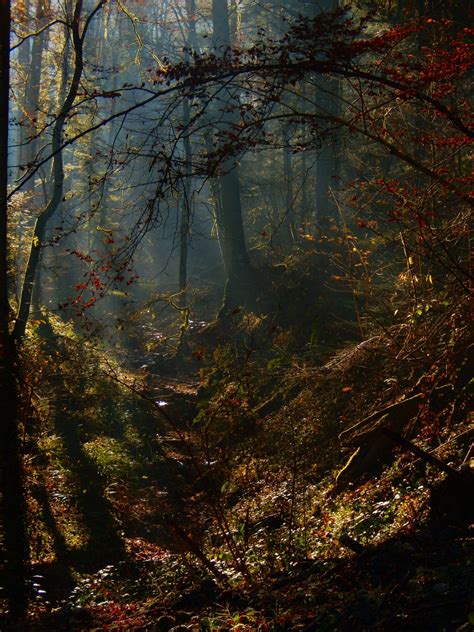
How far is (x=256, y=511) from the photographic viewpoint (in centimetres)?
914

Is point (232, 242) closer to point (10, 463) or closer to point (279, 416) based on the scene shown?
point (279, 416)

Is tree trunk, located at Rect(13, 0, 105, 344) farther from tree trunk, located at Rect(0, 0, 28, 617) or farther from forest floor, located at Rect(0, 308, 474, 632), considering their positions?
tree trunk, located at Rect(0, 0, 28, 617)

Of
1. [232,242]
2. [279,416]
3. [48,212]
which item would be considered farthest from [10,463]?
[232,242]

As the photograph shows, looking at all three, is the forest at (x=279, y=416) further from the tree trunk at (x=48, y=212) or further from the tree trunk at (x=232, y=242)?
the tree trunk at (x=232, y=242)

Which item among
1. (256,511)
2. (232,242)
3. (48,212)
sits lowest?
(256,511)

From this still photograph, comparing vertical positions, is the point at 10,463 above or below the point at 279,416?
below

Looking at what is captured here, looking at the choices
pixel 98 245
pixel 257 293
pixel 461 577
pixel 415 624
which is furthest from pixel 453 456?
pixel 98 245

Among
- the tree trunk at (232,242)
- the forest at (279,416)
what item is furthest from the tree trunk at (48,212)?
the tree trunk at (232,242)

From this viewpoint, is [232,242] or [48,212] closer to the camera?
[48,212]

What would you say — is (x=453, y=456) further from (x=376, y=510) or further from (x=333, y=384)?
(x=333, y=384)

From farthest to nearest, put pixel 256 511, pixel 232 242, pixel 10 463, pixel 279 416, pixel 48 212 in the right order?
1. pixel 232 242
2. pixel 48 212
3. pixel 279 416
4. pixel 256 511
5. pixel 10 463

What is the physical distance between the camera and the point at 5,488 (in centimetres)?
726

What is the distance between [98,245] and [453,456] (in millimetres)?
36163

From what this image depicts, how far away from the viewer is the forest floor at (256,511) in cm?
499
